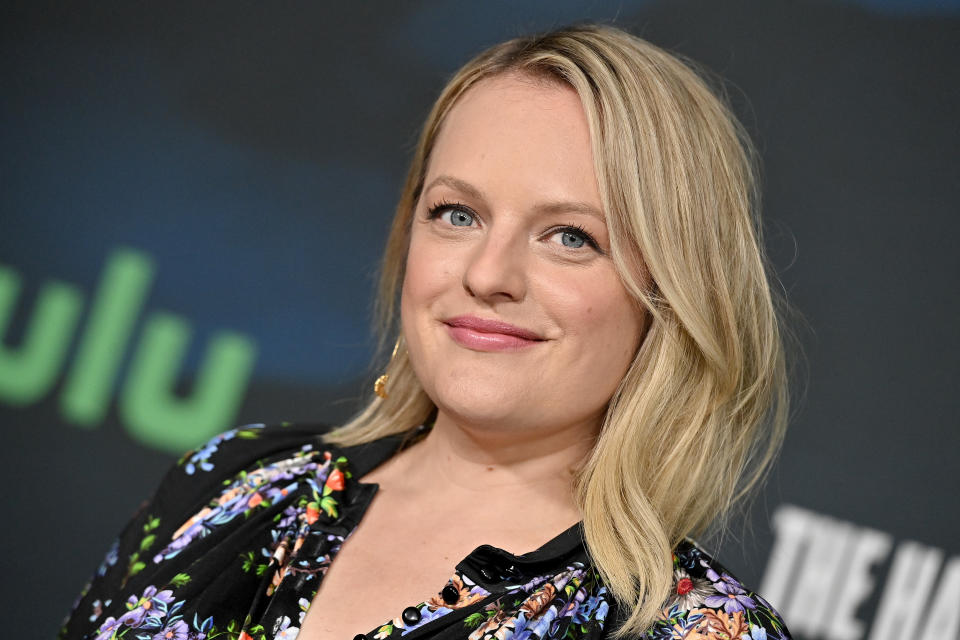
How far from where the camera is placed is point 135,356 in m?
2.85

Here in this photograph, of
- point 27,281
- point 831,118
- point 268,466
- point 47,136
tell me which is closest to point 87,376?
point 27,281

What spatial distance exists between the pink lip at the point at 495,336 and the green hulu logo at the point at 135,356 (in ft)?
5.08

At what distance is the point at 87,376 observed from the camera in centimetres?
286

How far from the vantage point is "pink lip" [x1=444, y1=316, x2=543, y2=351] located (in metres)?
1.39

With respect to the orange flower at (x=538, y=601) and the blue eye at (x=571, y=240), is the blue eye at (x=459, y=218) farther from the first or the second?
the orange flower at (x=538, y=601)

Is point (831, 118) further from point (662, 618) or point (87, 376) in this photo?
point (87, 376)

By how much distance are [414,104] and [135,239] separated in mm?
832

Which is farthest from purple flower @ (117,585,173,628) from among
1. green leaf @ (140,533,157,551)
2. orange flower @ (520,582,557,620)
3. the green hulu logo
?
the green hulu logo

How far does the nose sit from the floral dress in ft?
1.08

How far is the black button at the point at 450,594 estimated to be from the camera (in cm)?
134

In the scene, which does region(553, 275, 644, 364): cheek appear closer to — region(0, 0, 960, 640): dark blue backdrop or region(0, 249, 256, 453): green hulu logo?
region(0, 0, 960, 640): dark blue backdrop

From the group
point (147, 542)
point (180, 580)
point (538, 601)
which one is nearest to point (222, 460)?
point (147, 542)

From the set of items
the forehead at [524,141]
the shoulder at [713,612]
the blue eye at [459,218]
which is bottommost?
the shoulder at [713,612]

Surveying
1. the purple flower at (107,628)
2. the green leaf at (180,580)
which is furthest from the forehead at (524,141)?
the purple flower at (107,628)
